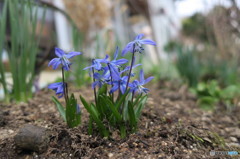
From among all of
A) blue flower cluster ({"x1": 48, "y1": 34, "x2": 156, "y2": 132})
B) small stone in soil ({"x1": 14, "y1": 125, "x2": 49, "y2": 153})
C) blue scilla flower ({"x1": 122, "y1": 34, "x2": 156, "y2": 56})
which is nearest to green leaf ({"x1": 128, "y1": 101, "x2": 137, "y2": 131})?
blue flower cluster ({"x1": 48, "y1": 34, "x2": 156, "y2": 132})

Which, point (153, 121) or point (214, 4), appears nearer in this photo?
point (153, 121)

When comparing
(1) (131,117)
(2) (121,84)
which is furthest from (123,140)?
(2) (121,84)

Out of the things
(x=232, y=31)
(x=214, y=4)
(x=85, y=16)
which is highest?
(x=85, y=16)

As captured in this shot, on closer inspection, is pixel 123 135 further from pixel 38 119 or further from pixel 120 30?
pixel 120 30

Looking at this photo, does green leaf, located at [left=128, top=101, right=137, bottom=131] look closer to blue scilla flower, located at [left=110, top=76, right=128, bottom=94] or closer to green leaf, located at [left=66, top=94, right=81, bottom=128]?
blue scilla flower, located at [left=110, top=76, right=128, bottom=94]

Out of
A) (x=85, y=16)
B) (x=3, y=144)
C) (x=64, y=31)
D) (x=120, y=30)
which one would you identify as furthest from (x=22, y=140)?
(x=120, y=30)
